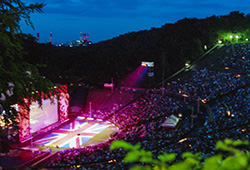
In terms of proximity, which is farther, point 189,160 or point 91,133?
point 91,133

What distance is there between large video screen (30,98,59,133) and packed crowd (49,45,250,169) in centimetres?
627

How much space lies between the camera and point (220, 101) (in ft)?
81.9

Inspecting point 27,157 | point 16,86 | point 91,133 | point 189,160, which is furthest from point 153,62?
point 189,160

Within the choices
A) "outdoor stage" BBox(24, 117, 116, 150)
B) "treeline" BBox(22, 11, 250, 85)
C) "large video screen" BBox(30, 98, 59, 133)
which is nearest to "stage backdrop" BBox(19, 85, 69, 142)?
"large video screen" BBox(30, 98, 59, 133)

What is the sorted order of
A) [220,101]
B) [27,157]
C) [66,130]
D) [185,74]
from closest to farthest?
[27,157] → [220,101] → [66,130] → [185,74]

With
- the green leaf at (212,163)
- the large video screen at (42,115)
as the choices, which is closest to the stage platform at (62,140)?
the large video screen at (42,115)

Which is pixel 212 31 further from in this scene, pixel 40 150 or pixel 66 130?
pixel 40 150

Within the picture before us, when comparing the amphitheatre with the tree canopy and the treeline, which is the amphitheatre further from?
the tree canopy

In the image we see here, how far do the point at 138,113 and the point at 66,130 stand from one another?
7557mm

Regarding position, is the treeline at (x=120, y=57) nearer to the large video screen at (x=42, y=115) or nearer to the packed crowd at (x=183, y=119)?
the packed crowd at (x=183, y=119)

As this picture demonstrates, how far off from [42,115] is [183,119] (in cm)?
1383

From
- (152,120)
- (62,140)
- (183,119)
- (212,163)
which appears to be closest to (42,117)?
(62,140)

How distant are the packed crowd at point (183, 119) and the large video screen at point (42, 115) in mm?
6269

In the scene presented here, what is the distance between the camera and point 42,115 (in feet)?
85.8
